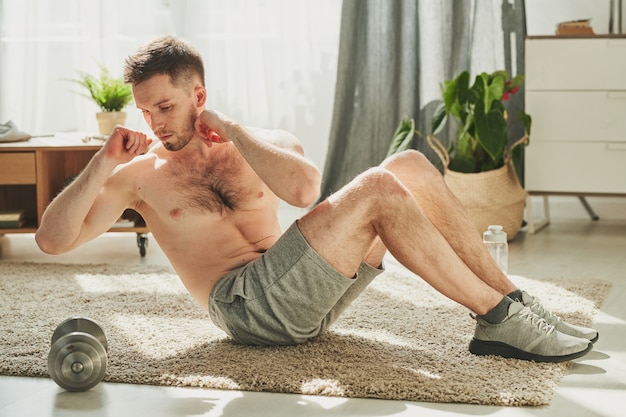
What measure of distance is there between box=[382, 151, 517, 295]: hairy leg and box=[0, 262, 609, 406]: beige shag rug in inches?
8.2

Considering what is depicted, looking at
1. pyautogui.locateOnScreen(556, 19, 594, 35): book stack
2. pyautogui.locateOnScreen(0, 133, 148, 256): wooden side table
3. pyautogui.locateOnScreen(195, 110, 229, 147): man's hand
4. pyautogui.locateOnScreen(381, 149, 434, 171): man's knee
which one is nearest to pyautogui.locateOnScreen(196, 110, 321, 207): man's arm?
pyautogui.locateOnScreen(195, 110, 229, 147): man's hand

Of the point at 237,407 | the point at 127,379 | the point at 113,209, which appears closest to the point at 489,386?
the point at 237,407

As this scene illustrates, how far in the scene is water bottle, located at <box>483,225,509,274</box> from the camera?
3255 millimetres

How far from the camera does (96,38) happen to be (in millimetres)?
5215

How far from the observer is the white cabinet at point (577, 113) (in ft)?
13.7

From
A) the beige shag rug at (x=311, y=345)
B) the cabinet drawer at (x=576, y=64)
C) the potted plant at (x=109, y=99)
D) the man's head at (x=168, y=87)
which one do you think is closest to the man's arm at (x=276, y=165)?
the man's head at (x=168, y=87)

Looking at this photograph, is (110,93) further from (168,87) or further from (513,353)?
(513,353)

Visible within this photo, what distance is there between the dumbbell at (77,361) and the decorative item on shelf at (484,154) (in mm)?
2352

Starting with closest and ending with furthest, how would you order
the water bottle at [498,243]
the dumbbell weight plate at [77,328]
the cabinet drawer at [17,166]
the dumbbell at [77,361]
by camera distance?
1. the dumbbell at [77,361]
2. the dumbbell weight plate at [77,328]
3. the water bottle at [498,243]
4. the cabinet drawer at [17,166]

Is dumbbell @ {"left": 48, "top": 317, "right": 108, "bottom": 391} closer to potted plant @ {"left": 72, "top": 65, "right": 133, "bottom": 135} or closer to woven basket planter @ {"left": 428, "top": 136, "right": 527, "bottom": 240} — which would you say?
potted plant @ {"left": 72, "top": 65, "right": 133, "bottom": 135}

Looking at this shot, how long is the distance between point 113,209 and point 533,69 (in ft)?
8.12

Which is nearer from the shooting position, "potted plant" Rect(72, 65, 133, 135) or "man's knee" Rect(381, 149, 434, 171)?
"man's knee" Rect(381, 149, 434, 171)

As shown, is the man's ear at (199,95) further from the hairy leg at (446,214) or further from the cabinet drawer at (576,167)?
the cabinet drawer at (576,167)

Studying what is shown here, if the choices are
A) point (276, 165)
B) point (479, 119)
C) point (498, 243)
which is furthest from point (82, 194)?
point (479, 119)
